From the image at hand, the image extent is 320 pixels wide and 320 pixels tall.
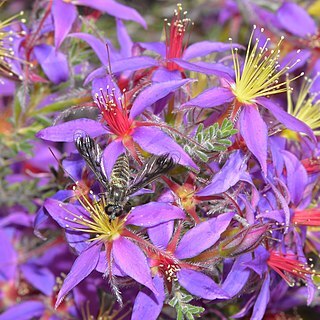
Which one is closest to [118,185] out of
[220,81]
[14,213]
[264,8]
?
[220,81]

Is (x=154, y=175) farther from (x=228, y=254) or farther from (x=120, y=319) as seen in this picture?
(x=120, y=319)

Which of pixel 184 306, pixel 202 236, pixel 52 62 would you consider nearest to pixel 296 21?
pixel 52 62

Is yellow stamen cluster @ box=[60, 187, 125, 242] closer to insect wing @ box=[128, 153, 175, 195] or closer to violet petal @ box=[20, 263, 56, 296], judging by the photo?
insect wing @ box=[128, 153, 175, 195]

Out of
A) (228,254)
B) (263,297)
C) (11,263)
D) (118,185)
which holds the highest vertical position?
(118,185)

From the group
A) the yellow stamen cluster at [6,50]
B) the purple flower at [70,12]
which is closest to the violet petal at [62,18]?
the purple flower at [70,12]

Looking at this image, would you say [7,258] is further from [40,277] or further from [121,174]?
[121,174]

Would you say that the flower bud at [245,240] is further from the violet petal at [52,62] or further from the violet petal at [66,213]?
the violet petal at [52,62]

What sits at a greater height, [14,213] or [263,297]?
[263,297]
